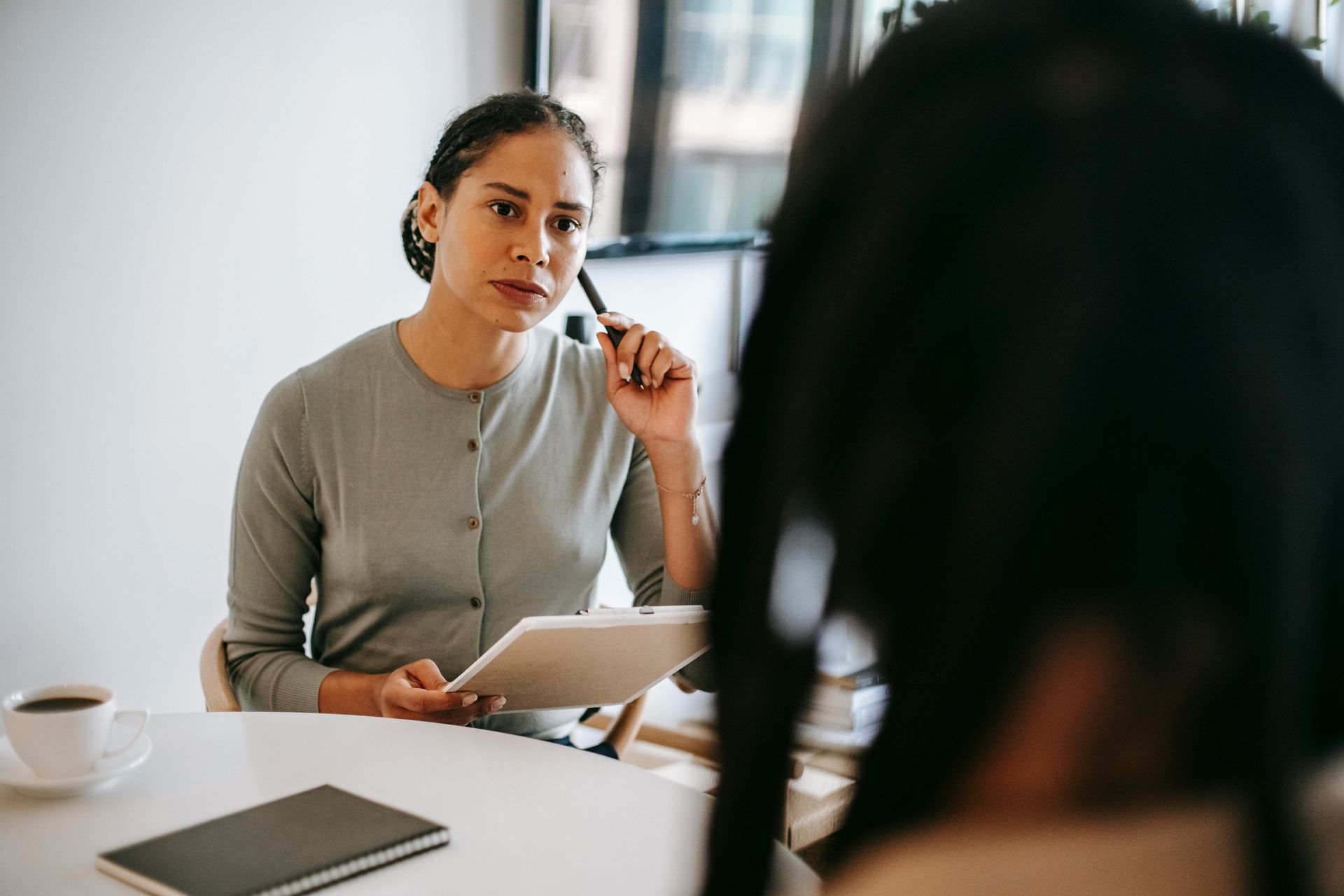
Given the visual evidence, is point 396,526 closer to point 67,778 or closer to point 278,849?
point 67,778

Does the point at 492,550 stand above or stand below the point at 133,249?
below

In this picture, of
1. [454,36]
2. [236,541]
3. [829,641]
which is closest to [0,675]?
[236,541]

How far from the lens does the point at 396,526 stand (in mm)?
1453

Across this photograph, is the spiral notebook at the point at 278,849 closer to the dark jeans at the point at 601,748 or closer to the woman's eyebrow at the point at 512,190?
the dark jeans at the point at 601,748

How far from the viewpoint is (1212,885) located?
14.6 inches

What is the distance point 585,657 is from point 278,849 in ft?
1.28

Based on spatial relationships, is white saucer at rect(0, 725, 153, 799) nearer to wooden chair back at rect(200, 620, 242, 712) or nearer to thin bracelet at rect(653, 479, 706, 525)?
wooden chair back at rect(200, 620, 242, 712)

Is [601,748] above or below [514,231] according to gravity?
below

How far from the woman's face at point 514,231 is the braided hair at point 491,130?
0.04 feet

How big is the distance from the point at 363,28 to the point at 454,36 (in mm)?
223

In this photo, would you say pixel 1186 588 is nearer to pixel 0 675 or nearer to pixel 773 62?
pixel 0 675

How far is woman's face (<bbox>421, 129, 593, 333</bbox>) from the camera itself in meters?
1.49

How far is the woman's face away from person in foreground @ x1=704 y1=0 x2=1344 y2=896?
1130 millimetres

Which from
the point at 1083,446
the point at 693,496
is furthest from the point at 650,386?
the point at 1083,446
